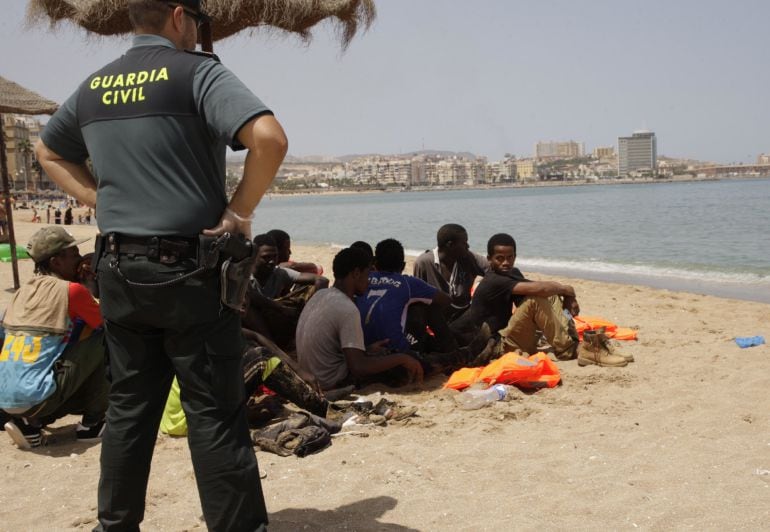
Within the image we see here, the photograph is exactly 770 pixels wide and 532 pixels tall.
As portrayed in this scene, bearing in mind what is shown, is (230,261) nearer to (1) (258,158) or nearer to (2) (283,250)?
(1) (258,158)

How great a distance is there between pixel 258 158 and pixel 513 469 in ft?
6.51

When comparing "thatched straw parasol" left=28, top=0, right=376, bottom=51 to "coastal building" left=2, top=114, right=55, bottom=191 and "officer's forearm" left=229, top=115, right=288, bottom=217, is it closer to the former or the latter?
"officer's forearm" left=229, top=115, right=288, bottom=217

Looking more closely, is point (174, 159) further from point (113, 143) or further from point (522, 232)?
point (522, 232)

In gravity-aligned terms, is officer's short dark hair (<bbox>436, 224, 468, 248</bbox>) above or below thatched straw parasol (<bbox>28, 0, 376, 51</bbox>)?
below

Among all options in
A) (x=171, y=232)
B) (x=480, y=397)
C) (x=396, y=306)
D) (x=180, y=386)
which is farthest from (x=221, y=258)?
(x=396, y=306)

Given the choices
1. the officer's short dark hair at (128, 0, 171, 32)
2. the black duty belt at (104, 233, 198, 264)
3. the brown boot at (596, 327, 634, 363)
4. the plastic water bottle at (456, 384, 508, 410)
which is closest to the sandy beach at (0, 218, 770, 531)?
the plastic water bottle at (456, 384, 508, 410)

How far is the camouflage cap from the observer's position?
3.68 m

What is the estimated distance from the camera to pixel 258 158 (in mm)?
2031

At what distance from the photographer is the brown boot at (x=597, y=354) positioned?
5.21 meters

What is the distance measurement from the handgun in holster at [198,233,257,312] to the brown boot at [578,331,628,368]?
363 cm

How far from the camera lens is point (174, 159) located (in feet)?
6.91

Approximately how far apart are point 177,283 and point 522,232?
91.3 ft

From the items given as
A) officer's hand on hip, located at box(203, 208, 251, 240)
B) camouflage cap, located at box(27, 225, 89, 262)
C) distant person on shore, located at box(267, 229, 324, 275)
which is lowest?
distant person on shore, located at box(267, 229, 324, 275)

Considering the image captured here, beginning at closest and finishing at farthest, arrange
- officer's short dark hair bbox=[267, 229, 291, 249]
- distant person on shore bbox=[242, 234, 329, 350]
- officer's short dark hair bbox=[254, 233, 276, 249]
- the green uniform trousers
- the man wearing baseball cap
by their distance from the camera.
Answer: the green uniform trousers
the man wearing baseball cap
distant person on shore bbox=[242, 234, 329, 350]
officer's short dark hair bbox=[254, 233, 276, 249]
officer's short dark hair bbox=[267, 229, 291, 249]
